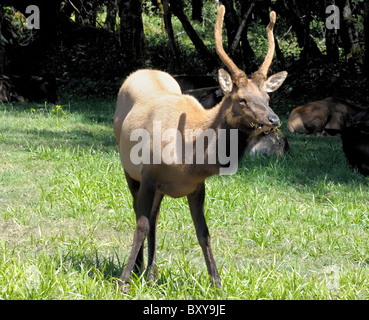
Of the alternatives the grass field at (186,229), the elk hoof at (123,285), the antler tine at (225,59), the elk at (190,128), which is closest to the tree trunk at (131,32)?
the grass field at (186,229)

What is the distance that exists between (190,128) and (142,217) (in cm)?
66

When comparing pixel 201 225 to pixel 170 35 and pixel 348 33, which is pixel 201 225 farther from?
pixel 170 35

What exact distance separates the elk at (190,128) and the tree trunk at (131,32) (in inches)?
438

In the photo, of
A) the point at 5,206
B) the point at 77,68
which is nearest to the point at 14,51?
the point at 77,68

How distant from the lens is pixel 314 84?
13.6 meters

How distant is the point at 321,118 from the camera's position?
35.3 ft

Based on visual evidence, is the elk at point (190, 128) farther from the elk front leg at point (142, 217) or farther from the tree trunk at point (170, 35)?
the tree trunk at point (170, 35)

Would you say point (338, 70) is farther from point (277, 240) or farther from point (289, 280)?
point (289, 280)

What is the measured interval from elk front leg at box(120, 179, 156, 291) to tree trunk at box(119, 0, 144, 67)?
11728mm

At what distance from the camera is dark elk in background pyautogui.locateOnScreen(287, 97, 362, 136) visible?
10750mm

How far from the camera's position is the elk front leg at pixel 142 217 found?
3916mm

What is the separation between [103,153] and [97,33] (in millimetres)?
9247

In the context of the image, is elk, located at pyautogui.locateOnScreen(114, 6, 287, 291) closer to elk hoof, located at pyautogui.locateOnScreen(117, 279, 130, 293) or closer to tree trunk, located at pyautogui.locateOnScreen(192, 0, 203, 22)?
elk hoof, located at pyautogui.locateOnScreen(117, 279, 130, 293)

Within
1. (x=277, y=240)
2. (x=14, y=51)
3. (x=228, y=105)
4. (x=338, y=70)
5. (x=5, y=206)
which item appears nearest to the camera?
(x=228, y=105)
